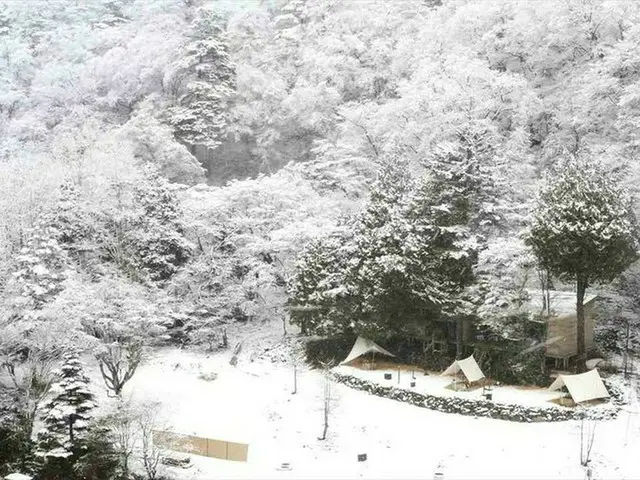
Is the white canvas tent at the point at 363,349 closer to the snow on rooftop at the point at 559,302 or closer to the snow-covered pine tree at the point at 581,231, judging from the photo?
the snow on rooftop at the point at 559,302

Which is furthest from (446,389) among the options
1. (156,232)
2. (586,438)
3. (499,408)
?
(156,232)

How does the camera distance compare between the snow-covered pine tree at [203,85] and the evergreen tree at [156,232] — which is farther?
the snow-covered pine tree at [203,85]

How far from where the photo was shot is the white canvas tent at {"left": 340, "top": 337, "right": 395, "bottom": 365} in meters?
28.1

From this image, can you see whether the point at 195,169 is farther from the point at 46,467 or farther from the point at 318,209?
the point at 46,467

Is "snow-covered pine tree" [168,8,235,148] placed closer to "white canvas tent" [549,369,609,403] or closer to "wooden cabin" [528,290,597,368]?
"wooden cabin" [528,290,597,368]

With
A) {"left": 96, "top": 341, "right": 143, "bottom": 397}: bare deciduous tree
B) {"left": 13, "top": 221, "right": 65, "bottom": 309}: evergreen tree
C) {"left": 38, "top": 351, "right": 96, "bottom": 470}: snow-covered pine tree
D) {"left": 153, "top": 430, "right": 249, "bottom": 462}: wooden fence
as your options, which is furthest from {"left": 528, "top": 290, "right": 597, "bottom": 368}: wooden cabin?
{"left": 13, "top": 221, "right": 65, "bottom": 309}: evergreen tree

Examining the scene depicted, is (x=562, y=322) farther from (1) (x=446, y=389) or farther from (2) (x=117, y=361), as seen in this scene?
(2) (x=117, y=361)

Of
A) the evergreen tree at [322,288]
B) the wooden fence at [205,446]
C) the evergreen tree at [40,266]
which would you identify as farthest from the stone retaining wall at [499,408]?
the evergreen tree at [40,266]

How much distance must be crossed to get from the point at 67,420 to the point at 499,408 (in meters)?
14.5

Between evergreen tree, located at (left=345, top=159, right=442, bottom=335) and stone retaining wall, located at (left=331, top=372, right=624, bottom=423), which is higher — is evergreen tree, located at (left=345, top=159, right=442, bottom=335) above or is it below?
above

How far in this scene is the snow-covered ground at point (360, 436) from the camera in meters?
20.2

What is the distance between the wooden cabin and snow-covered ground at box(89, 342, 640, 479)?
142 inches

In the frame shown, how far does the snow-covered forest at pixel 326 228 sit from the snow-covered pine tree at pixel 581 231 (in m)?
0.09

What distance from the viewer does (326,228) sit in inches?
1234
